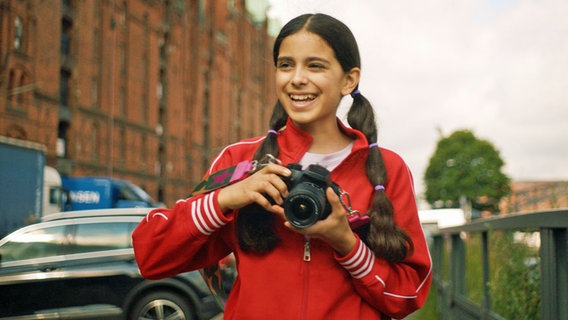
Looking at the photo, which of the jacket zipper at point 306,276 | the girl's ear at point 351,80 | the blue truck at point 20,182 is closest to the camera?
the jacket zipper at point 306,276

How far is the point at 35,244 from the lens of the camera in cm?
796

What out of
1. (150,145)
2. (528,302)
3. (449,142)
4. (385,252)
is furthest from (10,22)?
(449,142)

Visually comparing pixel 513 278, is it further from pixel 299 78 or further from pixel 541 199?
pixel 299 78

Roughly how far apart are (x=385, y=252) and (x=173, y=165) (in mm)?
53183

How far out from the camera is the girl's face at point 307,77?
7.59 feet

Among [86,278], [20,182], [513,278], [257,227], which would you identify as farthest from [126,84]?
[257,227]

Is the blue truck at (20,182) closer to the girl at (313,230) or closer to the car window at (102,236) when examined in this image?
the car window at (102,236)

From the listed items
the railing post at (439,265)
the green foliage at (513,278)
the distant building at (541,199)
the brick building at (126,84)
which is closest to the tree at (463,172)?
the brick building at (126,84)

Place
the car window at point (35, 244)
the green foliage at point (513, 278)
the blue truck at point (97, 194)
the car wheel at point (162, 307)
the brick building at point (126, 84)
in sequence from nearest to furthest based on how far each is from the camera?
the green foliage at point (513, 278) < the car window at point (35, 244) < the car wheel at point (162, 307) < the blue truck at point (97, 194) < the brick building at point (126, 84)

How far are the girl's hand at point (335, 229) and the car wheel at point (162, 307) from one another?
622 cm

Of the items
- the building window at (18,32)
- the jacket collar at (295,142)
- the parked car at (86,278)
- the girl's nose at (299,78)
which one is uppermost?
the building window at (18,32)

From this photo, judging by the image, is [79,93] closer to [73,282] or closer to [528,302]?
[73,282]

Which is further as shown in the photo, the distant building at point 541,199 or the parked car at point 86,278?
the parked car at point 86,278

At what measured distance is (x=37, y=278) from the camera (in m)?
7.84
